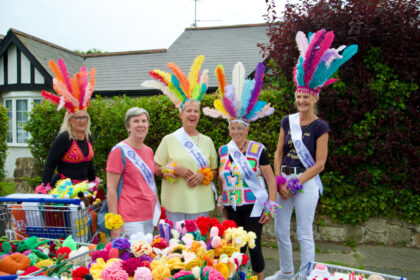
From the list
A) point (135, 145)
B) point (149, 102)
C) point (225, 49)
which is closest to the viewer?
point (135, 145)

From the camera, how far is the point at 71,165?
3.28 metres

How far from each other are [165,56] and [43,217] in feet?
46.2

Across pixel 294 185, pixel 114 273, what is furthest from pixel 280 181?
pixel 114 273

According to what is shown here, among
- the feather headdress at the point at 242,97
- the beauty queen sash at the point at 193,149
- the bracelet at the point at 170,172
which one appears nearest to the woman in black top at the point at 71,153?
the bracelet at the point at 170,172

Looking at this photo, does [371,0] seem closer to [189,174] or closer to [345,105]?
[345,105]

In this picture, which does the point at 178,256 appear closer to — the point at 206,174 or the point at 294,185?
the point at 206,174

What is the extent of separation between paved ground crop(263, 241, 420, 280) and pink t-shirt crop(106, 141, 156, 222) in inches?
77.1

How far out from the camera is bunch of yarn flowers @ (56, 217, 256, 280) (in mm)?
1565

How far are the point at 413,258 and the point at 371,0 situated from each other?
370cm

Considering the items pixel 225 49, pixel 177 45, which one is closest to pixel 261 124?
pixel 225 49

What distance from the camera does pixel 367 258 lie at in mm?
4387

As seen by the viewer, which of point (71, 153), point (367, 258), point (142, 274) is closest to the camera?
point (142, 274)

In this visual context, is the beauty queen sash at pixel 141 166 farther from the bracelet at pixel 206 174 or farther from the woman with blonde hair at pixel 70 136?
the woman with blonde hair at pixel 70 136

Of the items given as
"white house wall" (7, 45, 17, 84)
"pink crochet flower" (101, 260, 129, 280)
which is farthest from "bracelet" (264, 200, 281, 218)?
"white house wall" (7, 45, 17, 84)
